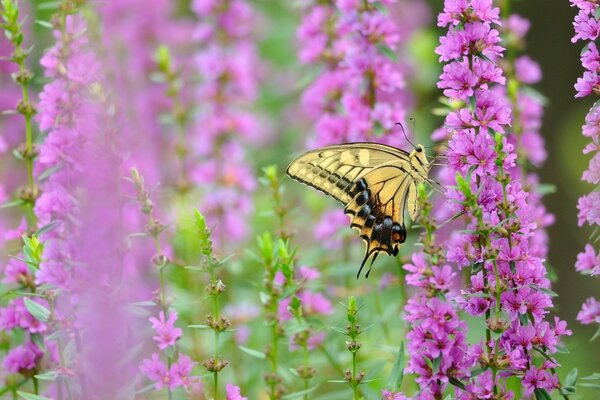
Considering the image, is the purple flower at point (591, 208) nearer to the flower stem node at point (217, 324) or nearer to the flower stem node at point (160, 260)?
the flower stem node at point (217, 324)

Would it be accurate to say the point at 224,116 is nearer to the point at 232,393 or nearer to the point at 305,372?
the point at 305,372

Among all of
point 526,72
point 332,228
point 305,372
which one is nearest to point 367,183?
point 332,228

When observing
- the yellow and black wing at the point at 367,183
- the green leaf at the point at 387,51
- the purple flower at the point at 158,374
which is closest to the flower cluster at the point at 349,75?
the green leaf at the point at 387,51

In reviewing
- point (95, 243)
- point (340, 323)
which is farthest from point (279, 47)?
point (95, 243)

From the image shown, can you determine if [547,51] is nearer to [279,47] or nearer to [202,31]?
[279,47]

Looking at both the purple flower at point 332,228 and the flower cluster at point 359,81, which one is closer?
the flower cluster at point 359,81

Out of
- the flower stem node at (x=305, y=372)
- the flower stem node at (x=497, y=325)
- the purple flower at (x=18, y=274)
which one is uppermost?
the purple flower at (x=18, y=274)

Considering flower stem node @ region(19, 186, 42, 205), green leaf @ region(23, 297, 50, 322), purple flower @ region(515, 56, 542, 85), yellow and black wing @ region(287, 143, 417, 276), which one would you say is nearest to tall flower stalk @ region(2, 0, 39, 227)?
flower stem node @ region(19, 186, 42, 205)
